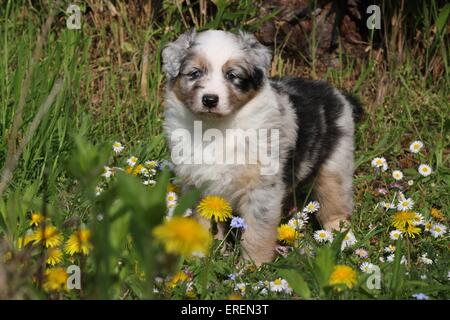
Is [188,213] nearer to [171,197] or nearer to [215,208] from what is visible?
[171,197]

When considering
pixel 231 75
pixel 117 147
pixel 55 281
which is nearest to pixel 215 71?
pixel 231 75

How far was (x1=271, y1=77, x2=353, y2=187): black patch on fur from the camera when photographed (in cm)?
380

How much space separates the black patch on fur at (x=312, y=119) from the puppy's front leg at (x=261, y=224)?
0.66 feet

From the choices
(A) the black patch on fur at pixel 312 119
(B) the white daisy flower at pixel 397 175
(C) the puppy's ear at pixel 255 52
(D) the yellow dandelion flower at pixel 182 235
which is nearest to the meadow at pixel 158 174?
(D) the yellow dandelion flower at pixel 182 235

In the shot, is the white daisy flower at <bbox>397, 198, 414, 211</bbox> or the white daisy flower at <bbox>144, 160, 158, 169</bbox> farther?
the white daisy flower at <bbox>144, 160, 158, 169</bbox>

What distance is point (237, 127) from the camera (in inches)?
142

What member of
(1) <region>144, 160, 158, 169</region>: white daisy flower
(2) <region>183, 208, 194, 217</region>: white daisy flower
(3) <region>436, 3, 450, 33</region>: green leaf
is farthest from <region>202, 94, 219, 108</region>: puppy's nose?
(3) <region>436, 3, 450, 33</region>: green leaf

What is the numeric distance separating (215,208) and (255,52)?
2.74 ft

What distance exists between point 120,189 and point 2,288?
0.83 metres

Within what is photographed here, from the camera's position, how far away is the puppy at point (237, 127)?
3467 mm

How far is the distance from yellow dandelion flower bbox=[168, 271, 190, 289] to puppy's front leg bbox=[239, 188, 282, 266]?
0.65 metres

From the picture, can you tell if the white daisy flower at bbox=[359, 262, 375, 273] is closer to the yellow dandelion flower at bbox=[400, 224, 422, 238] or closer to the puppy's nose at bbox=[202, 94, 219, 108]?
the yellow dandelion flower at bbox=[400, 224, 422, 238]

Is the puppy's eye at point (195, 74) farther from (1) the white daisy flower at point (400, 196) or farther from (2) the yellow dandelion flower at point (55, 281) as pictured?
(2) the yellow dandelion flower at point (55, 281)

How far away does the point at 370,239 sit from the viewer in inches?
149
